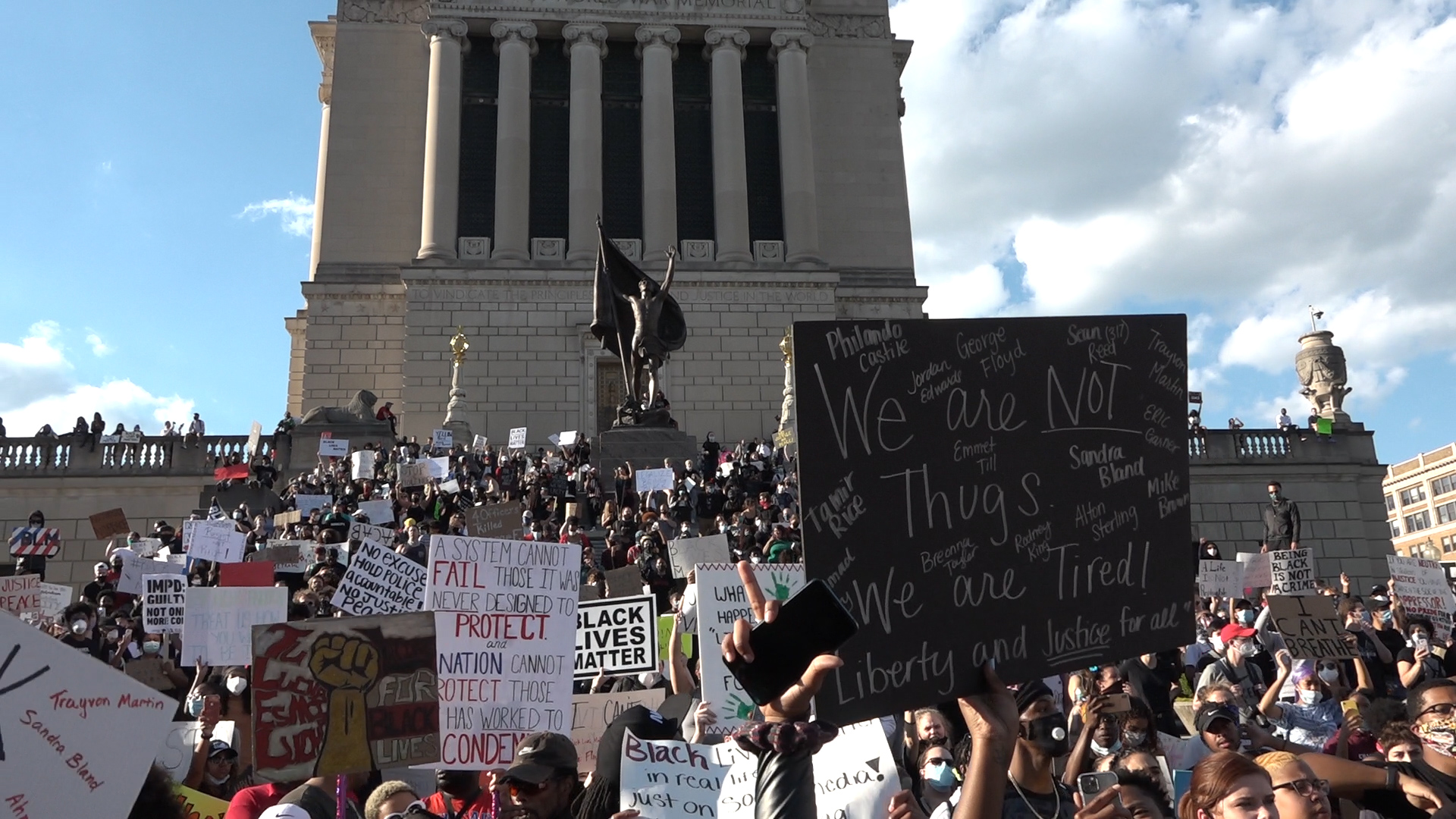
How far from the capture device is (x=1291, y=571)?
13781 mm

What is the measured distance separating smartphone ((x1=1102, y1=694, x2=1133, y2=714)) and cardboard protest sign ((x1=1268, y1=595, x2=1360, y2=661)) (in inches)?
161

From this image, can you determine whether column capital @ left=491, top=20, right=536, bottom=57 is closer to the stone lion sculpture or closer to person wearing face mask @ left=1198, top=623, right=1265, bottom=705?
the stone lion sculpture

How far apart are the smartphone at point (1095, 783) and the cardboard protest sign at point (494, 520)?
13548 millimetres

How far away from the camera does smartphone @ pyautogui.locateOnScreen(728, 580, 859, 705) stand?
10.4 feet

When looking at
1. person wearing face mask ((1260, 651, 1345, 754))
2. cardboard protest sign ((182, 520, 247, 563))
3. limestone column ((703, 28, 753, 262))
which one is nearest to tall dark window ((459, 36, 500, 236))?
limestone column ((703, 28, 753, 262))

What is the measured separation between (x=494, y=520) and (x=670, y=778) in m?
12.3

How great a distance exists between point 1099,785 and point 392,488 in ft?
66.2

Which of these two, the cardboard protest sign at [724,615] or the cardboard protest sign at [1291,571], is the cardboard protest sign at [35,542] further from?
the cardboard protest sign at [1291,571]

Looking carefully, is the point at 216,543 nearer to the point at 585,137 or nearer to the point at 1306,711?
the point at 1306,711

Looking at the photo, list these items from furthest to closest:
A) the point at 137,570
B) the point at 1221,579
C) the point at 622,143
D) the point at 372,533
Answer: the point at 622,143
the point at 372,533
the point at 137,570
the point at 1221,579

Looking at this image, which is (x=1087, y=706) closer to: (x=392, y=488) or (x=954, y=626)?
(x=954, y=626)

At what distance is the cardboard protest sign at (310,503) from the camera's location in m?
21.3

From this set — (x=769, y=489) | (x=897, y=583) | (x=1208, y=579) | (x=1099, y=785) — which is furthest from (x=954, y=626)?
(x=769, y=489)

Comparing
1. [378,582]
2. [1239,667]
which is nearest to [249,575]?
[378,582]
